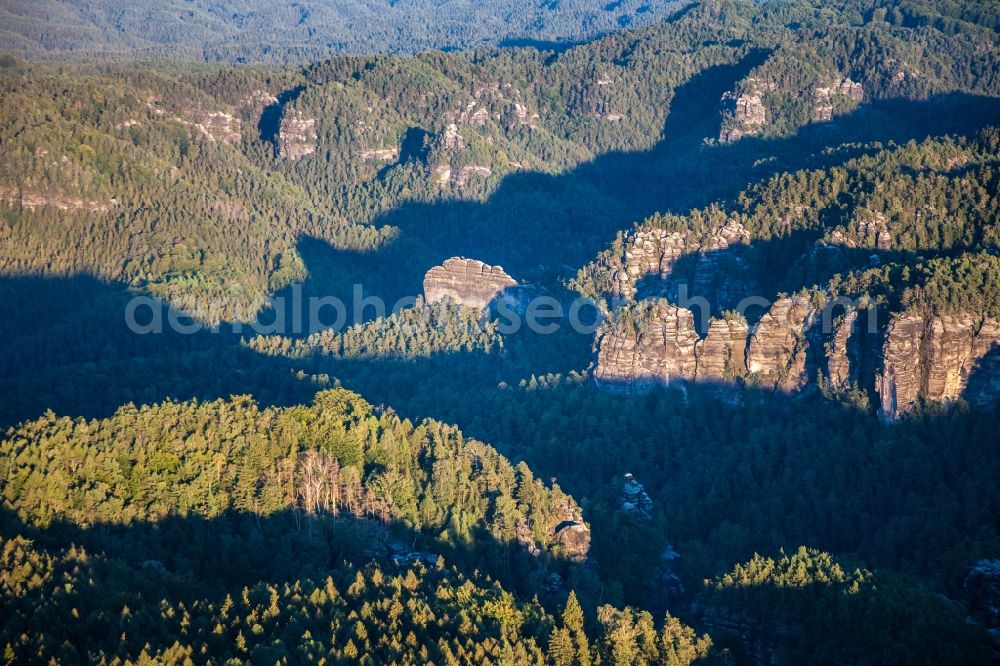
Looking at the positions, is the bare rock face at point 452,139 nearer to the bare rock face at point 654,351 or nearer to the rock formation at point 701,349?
the rock formation at point 701,349

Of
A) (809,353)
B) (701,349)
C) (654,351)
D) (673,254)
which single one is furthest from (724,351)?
(673,254)

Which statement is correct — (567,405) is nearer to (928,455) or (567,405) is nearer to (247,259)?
(928,455)

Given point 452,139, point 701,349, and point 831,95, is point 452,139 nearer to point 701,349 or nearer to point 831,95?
point 831,95

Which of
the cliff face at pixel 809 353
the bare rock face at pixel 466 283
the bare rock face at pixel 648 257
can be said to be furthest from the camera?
the bare rock face at pixel 466 283

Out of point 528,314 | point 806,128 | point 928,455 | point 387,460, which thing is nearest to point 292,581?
point 387,460

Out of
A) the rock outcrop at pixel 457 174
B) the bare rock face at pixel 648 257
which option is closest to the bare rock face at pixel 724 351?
the bare rock face at pixel 648 257

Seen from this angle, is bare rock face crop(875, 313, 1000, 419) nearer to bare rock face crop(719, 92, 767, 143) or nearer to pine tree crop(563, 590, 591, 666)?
pine tree crop(563, 590, 591, 666)
